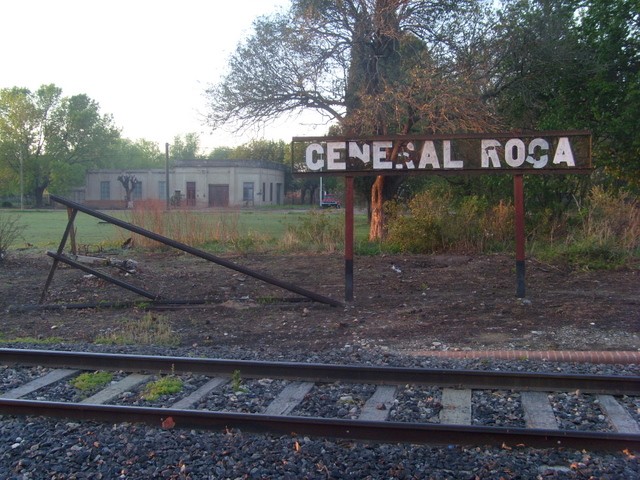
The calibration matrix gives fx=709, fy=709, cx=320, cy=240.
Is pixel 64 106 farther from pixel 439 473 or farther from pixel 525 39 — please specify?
pixel 439 473

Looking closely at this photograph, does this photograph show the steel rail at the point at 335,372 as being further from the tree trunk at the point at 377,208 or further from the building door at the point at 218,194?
the building door at the point at 218,194

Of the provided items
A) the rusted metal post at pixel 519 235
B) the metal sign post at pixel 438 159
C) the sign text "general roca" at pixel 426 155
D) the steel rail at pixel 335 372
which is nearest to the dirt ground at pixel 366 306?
the rusted metal post at pixel 519 235

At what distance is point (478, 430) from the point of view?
559 cm

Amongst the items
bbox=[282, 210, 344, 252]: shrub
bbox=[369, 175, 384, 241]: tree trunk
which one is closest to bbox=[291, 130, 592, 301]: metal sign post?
bbox=[282, 210, 344, 252]: shrub

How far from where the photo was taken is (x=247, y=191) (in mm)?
68312

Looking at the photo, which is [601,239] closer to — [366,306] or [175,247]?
[366,306]

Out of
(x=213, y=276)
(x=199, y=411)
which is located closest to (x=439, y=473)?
(x=199, y=411)

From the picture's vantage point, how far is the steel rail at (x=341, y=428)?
5496 mm

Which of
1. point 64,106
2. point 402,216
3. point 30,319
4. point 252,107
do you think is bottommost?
point 30,319

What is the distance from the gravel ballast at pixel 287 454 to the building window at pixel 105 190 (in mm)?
79666

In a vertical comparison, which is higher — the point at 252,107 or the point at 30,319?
the point at 252,107

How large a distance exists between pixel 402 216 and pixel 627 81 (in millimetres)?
8120

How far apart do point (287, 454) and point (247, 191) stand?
2501 inches

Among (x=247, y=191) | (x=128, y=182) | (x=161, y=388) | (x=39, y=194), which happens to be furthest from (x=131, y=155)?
(x=161, y=388)
